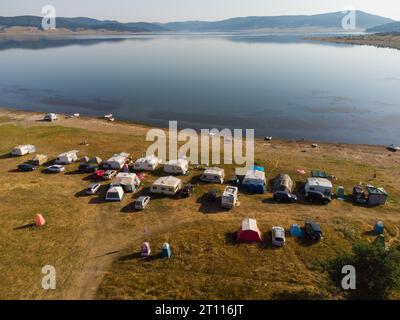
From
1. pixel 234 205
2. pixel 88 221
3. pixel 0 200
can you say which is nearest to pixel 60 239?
pixel 88 221

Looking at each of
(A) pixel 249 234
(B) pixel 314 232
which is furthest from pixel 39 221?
(B) pixel 314 232

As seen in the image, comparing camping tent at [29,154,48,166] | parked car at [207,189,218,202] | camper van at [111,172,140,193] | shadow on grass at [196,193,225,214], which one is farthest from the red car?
parked car at [207,189,218,202]

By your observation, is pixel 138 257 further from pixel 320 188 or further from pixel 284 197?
pixel 320 188

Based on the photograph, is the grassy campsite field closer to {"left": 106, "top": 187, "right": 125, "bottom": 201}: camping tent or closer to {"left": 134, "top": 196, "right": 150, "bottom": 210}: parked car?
{"left": 134, "top": 196, "right": 150, "bottom": 210}: parked car

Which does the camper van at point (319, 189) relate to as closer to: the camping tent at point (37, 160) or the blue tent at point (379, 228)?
the blue tent at point (379, 228)

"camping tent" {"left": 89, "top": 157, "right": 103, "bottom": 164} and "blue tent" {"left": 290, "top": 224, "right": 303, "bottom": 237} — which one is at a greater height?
"camping tent" {"left": 89, "top": 157, "right": 103, "bottom": 164}

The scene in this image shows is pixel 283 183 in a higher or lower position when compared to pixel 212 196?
higher
